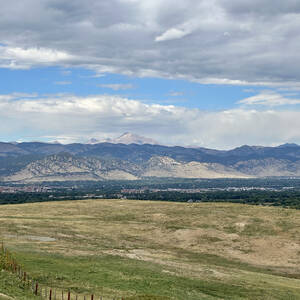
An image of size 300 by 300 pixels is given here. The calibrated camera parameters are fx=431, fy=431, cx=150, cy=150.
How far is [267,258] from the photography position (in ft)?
291

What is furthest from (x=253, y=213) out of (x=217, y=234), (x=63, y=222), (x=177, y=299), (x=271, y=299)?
(x=177, y=299)

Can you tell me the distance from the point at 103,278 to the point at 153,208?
89397mm

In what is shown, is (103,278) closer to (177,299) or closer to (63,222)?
(177,299)

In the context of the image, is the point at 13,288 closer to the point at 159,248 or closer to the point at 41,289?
the point at 41,289

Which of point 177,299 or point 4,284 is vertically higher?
point 4,284

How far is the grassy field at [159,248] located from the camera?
175 ft

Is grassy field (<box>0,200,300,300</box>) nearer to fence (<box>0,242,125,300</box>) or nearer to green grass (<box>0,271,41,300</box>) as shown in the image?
green grass (<box>0,271,41,300</box>)

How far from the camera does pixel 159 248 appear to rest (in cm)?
9294

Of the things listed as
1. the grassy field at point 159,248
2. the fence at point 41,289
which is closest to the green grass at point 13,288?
the grassy field at point 159,248

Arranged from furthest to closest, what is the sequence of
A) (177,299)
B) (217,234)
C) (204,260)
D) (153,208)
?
(153,208), (217,234), (204,260), (177,299)

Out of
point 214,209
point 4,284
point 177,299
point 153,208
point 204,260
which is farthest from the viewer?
point 153,208

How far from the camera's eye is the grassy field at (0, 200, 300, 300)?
175ft

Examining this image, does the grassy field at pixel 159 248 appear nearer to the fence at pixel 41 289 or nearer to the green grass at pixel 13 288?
the green grass at pixel 13 288

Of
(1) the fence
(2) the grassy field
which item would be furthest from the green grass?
(1) the fence
